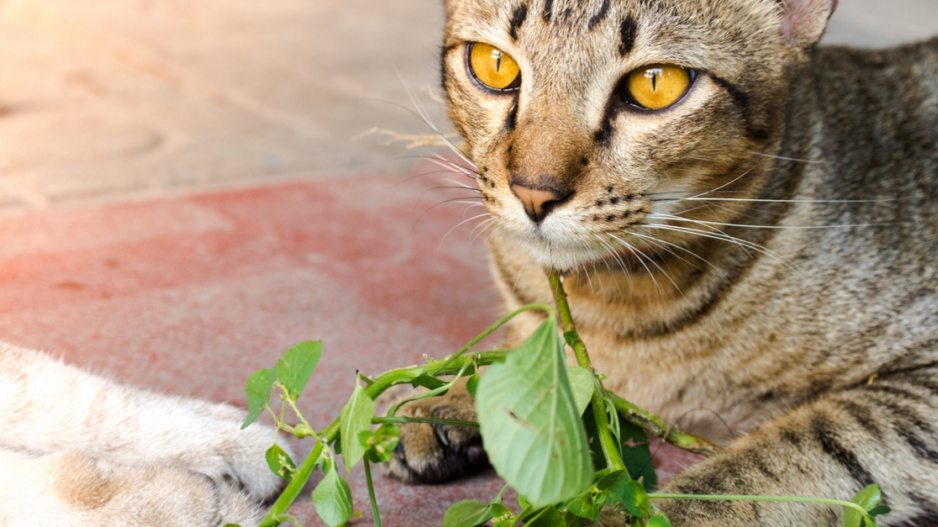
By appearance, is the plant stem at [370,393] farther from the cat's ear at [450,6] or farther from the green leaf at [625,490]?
the cat's ear at [450,6]

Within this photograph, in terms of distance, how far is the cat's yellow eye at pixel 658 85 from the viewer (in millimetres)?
1400

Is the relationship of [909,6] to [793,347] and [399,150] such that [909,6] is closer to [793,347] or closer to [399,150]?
[399,150]

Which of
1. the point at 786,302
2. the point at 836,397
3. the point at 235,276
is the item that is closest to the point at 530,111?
the point at 786,302

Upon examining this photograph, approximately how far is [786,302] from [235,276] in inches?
59.3

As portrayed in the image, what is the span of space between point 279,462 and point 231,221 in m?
1.67

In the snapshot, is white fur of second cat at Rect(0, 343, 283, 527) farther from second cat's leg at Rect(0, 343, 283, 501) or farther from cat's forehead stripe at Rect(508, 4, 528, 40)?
cat's forehead stripe at Rect(508, 4, 528, 40)

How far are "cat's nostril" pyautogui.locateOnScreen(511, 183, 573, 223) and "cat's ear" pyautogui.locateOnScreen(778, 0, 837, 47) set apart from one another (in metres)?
0.61

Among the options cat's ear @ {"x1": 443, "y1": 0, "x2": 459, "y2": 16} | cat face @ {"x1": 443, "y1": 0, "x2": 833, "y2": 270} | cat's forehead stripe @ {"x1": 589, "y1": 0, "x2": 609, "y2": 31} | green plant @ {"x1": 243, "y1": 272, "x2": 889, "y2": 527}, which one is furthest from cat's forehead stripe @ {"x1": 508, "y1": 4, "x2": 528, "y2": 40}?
green plant @ {"x1": 243, "y1": 272, "x2": 889, "y2": 527}

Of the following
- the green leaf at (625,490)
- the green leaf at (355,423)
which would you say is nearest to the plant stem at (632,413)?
the green leaf at (625,490)

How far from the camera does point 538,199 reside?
4.32 ft

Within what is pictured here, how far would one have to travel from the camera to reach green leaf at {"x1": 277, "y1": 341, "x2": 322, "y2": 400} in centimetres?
112

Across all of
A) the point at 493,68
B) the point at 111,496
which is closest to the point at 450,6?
the point at 493,68

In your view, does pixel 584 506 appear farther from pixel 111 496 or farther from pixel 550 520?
pixel 111 496

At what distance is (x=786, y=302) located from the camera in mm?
1667
